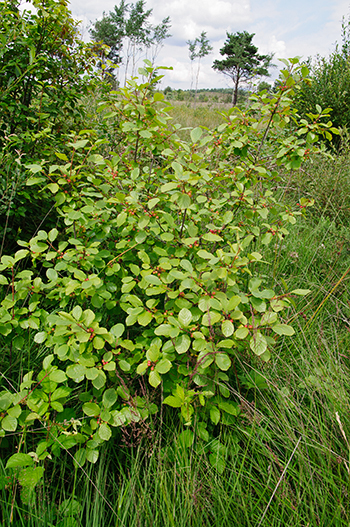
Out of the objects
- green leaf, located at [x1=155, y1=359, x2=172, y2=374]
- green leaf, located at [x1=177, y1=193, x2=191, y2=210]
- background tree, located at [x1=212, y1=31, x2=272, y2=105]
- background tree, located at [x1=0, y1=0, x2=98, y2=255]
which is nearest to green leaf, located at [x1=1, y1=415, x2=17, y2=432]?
green leaf, located at [x1=155, y1=359, x2=172, y2=374]

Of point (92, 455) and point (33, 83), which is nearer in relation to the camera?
Result: point (92, 455)

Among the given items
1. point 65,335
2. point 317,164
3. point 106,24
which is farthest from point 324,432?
point 106,24

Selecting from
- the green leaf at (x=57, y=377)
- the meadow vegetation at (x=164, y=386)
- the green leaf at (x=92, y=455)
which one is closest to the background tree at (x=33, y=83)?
the meadow vegetation at (x=164, y=386)

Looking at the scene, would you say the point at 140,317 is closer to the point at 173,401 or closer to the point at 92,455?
the point at 173,401

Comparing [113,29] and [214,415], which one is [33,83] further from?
[113,29]

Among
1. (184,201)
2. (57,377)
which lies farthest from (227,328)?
(57,377)

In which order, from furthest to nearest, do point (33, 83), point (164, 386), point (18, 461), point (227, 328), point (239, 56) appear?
point (239, 56) → point (33, 83) → point (164, 386) → point (227, 328) → point (18, 461)

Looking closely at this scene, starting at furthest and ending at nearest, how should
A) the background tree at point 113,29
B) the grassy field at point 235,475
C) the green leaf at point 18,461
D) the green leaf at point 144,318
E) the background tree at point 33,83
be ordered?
the background tree at point 113,29 < the background tree at point 33,83 < the green leaf at point 144,318 < the grassy field at point 235,475 < the green leaf at point 18,461

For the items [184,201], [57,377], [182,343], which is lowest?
[57,377]

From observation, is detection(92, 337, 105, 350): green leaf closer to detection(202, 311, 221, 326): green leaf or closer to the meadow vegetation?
the meadow vegetation

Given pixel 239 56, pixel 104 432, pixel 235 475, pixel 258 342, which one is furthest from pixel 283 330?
pixel 239 56

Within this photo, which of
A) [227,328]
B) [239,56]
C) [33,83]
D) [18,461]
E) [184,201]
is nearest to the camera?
[18,461]

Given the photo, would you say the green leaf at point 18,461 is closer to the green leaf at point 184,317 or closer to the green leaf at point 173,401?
the green leaf at point 173,401

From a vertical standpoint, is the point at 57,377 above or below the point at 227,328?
below
